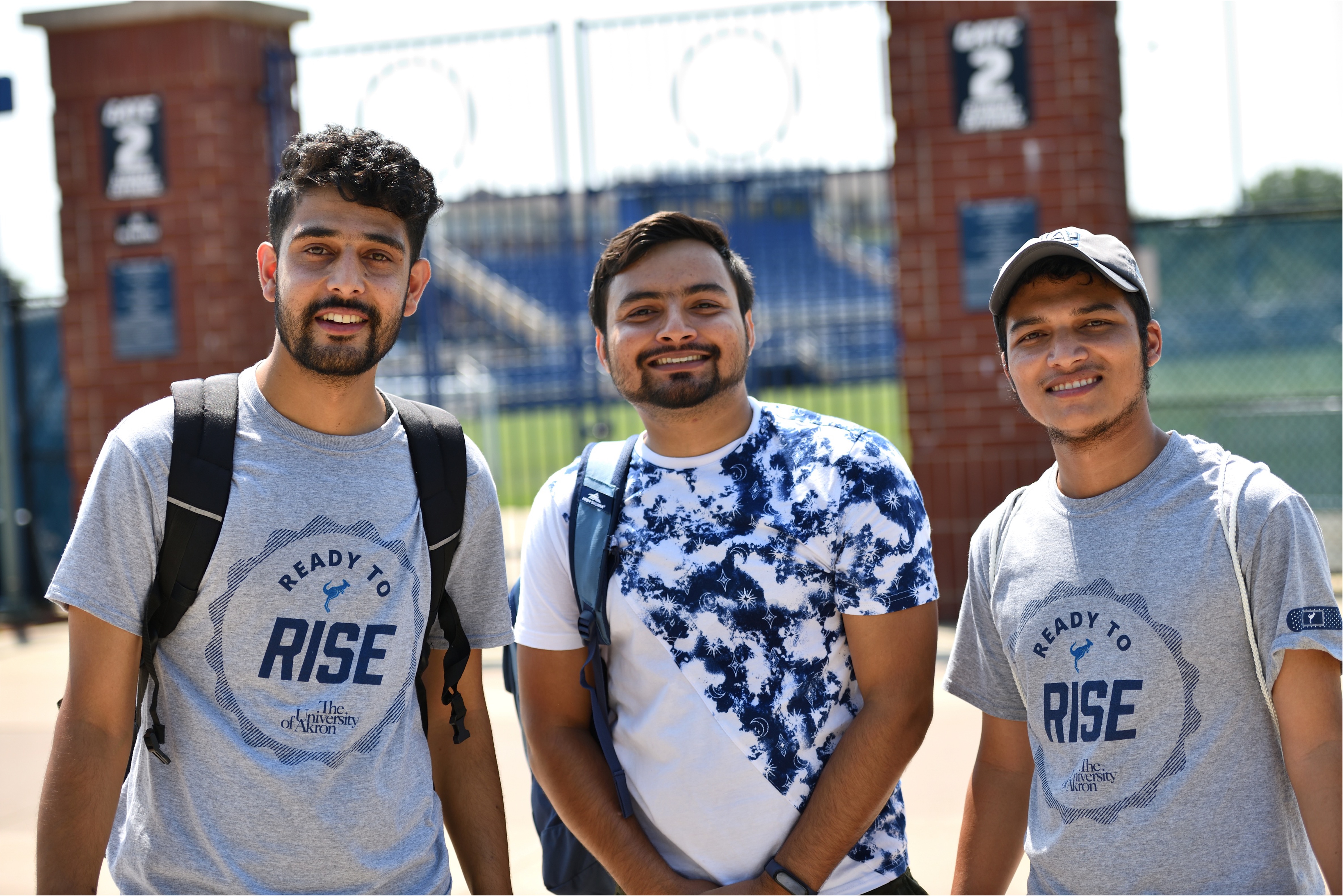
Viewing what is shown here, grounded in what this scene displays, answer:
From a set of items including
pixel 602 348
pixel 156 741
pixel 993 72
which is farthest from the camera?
pixel 993 72

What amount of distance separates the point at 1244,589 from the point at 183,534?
188 cm

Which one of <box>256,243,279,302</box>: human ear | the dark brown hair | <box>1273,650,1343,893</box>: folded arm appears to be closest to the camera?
<box>1273,650,1343,893</box>: folded arm

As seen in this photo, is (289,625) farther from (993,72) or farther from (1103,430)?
(993,72)

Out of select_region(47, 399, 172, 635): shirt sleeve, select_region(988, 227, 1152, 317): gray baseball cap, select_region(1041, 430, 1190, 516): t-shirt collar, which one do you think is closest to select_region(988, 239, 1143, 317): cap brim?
select_region(988, 227, 1152, 317): gray baseball cap

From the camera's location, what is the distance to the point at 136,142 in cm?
836

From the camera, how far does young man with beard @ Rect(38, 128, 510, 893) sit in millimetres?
2211

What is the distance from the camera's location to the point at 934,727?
5.69 m

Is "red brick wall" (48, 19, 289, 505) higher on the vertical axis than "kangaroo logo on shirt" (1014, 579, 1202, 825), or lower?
higher

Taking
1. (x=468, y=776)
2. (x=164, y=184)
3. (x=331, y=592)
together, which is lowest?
(x=468, y=776)

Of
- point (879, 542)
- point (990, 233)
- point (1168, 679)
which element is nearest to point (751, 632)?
point (879, 542)

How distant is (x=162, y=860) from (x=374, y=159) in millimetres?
1407

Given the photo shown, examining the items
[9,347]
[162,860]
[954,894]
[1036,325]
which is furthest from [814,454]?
[9,347]

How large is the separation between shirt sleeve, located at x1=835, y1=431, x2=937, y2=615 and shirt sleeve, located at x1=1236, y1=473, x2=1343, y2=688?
23.1 inches

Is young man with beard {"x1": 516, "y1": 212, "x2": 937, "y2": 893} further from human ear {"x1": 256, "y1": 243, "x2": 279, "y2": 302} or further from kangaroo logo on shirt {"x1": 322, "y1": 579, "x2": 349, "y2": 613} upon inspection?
human ear {"x1": 256, "y1": 243, "x2": 279, "y2": 302}
